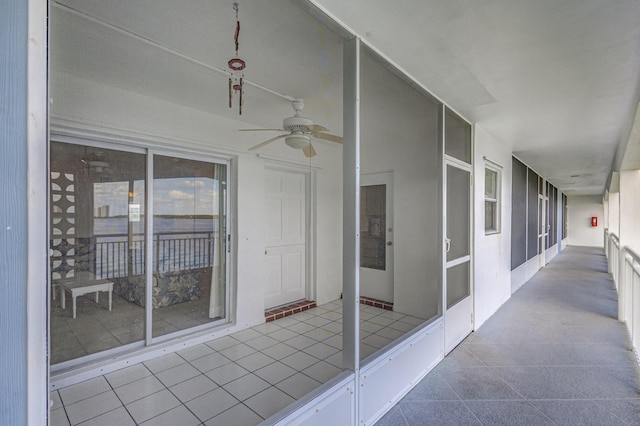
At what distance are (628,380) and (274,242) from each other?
12.0ft

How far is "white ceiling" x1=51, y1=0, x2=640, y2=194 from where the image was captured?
65.1 inches

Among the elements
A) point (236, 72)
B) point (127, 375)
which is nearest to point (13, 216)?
point (236, 72)

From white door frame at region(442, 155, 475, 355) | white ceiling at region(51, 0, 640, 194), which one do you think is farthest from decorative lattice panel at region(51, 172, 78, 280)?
white door frame at region(442, 155, 475, 355)

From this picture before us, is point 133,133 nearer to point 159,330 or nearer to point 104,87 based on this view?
point 104,87

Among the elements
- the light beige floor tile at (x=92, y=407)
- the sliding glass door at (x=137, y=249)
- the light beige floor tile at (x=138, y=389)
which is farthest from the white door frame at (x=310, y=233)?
the light beige floor tile at (x=92, y=407)

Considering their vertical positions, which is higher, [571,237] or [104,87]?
[104,87]

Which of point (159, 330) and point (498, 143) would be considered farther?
point (498, 143)

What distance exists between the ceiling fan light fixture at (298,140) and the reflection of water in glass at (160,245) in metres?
1.26

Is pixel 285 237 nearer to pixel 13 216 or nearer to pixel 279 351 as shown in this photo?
pixel 279 351

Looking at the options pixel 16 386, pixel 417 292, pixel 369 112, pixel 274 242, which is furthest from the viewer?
pixel 274 242

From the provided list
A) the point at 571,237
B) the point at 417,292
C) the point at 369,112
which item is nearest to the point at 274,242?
the point at 417,292

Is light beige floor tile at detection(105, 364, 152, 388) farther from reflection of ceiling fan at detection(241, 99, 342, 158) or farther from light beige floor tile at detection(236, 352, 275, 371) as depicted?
reflection of ceiling fan at detection(241, 99, 342, 158)

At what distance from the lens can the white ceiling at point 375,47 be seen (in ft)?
5.43

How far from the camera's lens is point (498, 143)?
446cm
